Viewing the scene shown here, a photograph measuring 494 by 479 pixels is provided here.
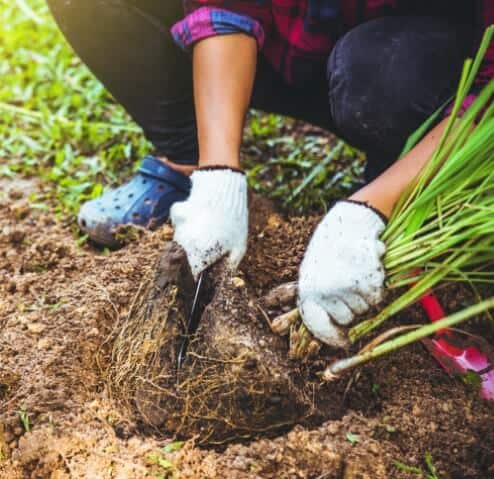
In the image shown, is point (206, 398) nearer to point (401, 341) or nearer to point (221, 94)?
point (401, 341)

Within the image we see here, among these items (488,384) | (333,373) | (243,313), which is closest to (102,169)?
(243,313)

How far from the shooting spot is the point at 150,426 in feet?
3.91

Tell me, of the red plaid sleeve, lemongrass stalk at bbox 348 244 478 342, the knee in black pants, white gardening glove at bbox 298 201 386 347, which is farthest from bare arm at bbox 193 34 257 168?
lemongrass stalk at bbox 348 244 478 342

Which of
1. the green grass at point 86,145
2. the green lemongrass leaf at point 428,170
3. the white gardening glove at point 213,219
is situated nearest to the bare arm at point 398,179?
the green lemongrass leaf at point 428,170

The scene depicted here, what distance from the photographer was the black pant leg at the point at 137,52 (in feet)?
5.27

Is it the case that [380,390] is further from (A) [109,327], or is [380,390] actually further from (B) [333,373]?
(A) [109,327]

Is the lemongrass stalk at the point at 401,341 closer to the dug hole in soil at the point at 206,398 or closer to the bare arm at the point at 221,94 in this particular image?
the dug hole in soil at the point at 206,398

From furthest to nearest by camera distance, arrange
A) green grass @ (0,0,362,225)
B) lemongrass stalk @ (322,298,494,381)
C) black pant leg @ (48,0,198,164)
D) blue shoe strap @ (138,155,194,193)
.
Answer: green grass @ (0,0,362,225)
blue shoe strap @ (138,155,194,193)
black pant leg @ (48,0,198,164)
lemongrass stalk @ (322,298,494,381)

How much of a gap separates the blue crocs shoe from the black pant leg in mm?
115

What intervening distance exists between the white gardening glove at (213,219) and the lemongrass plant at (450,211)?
30cm

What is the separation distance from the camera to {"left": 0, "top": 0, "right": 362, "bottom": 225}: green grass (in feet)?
6.29

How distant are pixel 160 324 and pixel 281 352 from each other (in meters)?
0.24

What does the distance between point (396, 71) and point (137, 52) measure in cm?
67

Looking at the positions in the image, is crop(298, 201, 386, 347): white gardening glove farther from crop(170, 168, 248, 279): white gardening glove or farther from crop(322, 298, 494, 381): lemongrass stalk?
crop(170, 168, 248, 279): white gardening glove
